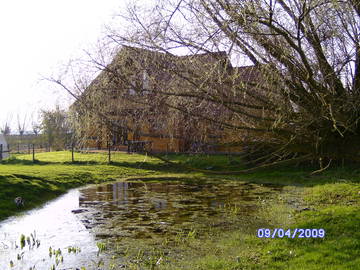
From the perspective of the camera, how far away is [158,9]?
494 centimetres

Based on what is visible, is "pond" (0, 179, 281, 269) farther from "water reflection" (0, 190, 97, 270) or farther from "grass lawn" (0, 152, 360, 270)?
"grass lawn" (0, 152, 360, 270)

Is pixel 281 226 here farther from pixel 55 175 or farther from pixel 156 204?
pixel 55 175

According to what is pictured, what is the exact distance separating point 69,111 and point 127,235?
9.62 ft

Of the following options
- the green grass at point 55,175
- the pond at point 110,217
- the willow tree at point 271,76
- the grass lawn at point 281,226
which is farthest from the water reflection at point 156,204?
the willow tree at point 271,76

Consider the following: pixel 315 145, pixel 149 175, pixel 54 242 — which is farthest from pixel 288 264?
pixel 149 175

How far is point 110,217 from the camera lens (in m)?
9.38

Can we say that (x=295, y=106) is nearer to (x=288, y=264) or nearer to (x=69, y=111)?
(x=288, y=264)

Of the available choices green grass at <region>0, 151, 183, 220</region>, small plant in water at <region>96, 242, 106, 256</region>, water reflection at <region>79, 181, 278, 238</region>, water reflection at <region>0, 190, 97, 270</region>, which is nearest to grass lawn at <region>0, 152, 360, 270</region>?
green grass at <region>0, 151, 183, 220</region>

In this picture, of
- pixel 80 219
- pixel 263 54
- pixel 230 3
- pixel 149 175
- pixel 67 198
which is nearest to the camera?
pixel 230 3

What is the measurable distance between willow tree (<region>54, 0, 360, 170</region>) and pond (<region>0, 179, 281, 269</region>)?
2759 millimetres

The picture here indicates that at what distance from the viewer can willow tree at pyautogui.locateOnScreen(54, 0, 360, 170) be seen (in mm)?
4922

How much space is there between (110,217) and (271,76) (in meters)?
5.77

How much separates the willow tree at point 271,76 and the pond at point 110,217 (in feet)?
9.05

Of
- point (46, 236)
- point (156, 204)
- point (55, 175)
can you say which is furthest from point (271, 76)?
point (55, 175)
